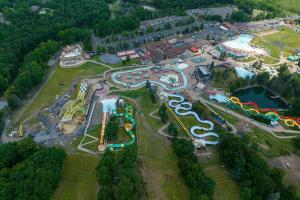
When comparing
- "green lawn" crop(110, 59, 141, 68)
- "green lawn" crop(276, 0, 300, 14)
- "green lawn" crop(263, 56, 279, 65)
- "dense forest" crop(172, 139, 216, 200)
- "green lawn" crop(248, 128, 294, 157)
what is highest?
"green lawn" crop(276, 0, 300, 14)

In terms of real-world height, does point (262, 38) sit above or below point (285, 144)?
above

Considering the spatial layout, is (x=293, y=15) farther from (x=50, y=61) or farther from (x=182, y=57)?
(x=50, y=61)

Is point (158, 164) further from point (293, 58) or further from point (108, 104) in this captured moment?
point (293, 58)

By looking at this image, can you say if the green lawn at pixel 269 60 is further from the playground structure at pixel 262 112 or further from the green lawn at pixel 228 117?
the green lawn at pixel 228 117

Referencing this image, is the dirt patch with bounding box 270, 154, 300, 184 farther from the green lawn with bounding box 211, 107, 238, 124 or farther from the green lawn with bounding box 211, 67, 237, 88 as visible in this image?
the green lawn with bounding box 211, 67, 237, 88

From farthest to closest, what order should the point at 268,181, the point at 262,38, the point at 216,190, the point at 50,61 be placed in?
the point at 262,38 < the point at 50,61 < the point at 216,190 < the point at 268,181

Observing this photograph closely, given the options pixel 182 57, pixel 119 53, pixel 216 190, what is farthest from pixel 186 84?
pixel 216 190

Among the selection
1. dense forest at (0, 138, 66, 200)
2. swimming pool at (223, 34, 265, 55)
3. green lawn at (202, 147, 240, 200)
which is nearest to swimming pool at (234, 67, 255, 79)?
swimming pool at (223, 34, 265, 55)
